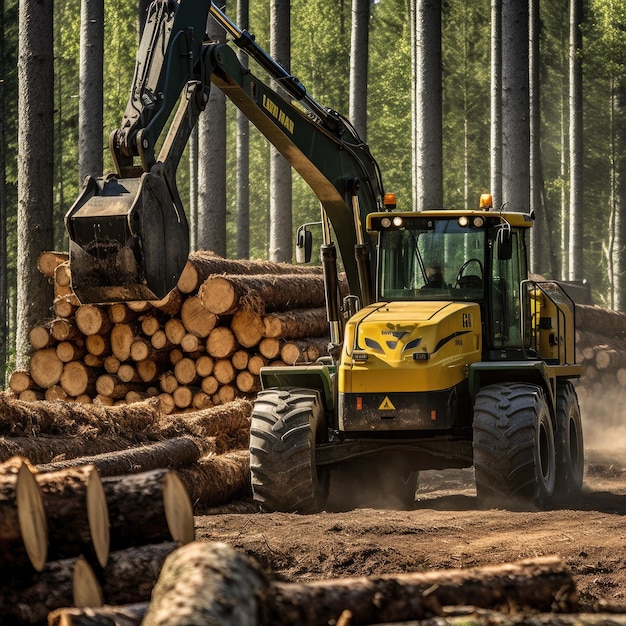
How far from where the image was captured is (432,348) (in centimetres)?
1004

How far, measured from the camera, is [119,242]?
830cm

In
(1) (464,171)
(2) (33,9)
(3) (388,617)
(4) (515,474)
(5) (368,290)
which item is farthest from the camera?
(1) (464,171)

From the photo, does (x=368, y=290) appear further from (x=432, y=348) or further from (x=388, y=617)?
(x=388, y=617)

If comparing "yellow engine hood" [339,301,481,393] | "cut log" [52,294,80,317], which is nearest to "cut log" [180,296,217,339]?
"cut log" [52,294,80,317]

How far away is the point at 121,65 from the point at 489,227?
110ft

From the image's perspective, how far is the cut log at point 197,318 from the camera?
14.5m

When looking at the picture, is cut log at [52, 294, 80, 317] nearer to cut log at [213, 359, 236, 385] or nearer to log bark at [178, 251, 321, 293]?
log bark at [178, 251, 321, 293]

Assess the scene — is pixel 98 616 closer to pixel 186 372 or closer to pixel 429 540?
pixel 429 540

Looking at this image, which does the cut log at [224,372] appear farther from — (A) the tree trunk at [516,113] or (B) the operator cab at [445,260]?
(A) the tree trunk at [516,113]

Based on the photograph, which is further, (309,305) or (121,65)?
(121,65)

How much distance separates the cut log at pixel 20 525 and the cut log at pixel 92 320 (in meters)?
9.27

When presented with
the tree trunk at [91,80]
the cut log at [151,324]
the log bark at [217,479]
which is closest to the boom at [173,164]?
the log bark at [217,479]

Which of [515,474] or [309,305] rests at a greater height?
[309,305]

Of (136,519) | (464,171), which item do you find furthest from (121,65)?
(136,519)
